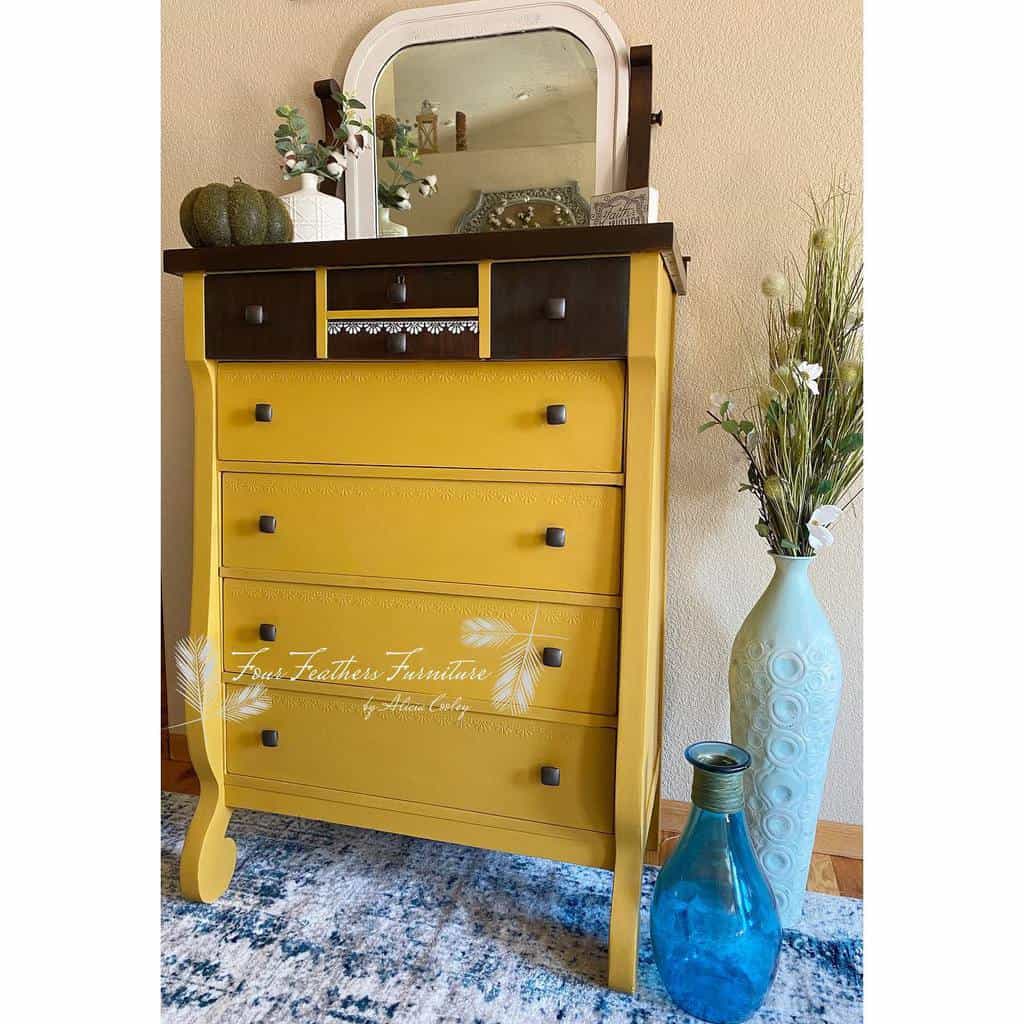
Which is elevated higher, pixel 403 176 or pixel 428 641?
pixel 403 176

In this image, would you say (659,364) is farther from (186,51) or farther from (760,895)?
(186,51)

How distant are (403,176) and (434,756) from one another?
1.31m

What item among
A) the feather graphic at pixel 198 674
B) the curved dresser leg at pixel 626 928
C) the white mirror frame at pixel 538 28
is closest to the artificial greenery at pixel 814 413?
the white mirror frame at pixel 538 28

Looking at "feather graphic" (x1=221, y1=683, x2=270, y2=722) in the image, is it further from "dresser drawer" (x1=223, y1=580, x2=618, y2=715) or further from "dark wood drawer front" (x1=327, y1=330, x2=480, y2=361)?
"dark wood drawer front" (x1=327, y1=330, x2=480, y2=361)

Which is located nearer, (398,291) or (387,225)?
(398,291)

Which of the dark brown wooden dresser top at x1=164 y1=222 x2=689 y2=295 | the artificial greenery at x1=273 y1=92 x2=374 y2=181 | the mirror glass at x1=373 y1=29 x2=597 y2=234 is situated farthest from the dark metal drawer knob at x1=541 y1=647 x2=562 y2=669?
the artificial greenery at x1=273 y1=92 x2=374 y2=181

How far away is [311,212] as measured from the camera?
167 centimetres

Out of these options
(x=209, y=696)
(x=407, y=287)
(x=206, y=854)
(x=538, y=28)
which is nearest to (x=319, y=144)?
(x=538, y=28)

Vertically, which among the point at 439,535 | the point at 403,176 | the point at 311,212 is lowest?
the point at 439,535

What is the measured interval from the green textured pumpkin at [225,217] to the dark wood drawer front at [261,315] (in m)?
0.07

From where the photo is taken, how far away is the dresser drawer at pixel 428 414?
1327 mm

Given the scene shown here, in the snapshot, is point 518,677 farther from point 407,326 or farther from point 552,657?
point 407,326

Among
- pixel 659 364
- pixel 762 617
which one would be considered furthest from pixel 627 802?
pixel 659 364
